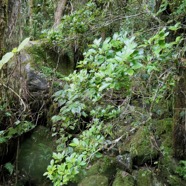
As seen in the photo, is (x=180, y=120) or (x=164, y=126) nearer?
(x=180, y=120)

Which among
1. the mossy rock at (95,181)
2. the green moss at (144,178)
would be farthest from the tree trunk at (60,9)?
the green moss at (144,178)

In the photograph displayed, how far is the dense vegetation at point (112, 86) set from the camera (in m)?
1.58

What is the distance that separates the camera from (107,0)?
3.68 m

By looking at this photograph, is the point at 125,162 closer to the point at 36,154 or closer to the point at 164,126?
the point at 164,126

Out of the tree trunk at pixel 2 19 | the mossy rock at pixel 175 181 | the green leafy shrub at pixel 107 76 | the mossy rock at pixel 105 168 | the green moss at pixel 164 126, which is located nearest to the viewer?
the green leafy shrub at pixel 107 76

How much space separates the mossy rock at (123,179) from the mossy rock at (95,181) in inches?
6.0

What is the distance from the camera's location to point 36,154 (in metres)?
4.27

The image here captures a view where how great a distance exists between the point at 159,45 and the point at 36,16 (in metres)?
7.40

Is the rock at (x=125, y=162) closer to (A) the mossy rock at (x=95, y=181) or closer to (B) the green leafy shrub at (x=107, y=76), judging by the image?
(A) the mossy rock at (x=95, y=181)


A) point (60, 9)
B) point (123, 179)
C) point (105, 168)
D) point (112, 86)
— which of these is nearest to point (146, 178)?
point (123, 179)

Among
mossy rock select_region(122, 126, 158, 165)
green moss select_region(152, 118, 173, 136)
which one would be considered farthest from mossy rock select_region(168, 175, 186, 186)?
green moss select_region(152, 118, 173, 136)

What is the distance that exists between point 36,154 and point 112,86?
328 cm

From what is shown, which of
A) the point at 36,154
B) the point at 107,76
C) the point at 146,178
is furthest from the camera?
the point at 36,154

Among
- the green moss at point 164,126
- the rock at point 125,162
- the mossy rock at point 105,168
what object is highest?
the green moss at point 164,126
